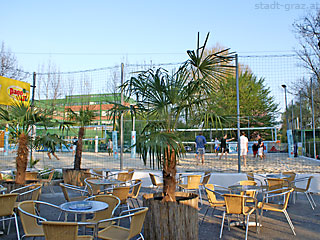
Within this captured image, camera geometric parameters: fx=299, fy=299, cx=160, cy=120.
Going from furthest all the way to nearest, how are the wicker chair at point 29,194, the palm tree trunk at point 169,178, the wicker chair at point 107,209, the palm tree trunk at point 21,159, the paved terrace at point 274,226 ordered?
the palm tree trunk at point 21,159 → the wicker chair at point 29,194 → the paved terrace at point 274,226 → the wicker chair at point 107,209 → the palm tree trunk at point 169,178

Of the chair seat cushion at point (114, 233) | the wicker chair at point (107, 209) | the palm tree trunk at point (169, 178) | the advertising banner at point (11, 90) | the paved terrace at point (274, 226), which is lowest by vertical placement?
the paved terrace at point (274, 226)

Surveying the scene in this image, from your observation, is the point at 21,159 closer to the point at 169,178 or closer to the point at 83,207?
the point at 83,207

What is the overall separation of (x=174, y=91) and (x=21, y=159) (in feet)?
13.0

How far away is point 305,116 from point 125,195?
95.7 feet

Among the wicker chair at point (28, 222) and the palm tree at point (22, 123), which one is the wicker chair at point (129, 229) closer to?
the wicker chair at point (28, 222)

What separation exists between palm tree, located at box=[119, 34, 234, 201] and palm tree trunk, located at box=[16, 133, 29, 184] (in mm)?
2767

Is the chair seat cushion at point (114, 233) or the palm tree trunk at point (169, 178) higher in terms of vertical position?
the palm tree trunk at point (169, 178)

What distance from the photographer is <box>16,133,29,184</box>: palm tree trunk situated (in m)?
6.46

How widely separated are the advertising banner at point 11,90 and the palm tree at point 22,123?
4324 millimetres

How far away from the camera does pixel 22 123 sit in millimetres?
6652

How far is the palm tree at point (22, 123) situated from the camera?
6512mm

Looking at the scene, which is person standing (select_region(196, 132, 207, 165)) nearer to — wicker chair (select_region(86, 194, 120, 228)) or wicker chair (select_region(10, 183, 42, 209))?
wicker chair (select_region(10, 183, 42, 209))

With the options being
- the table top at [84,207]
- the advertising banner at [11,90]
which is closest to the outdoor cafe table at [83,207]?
the table top at [84,207]

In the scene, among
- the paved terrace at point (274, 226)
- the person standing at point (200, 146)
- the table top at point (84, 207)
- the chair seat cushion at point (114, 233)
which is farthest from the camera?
the person standing at point (200, 146)
